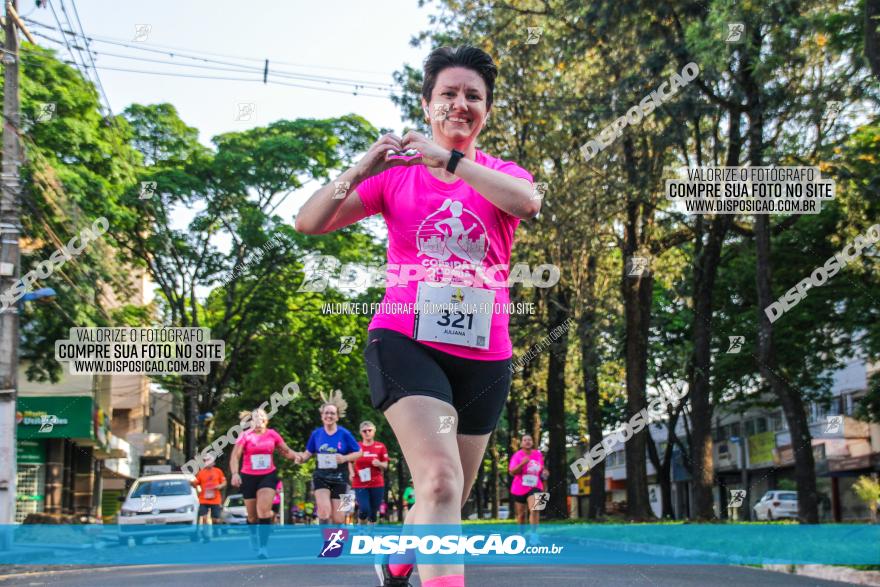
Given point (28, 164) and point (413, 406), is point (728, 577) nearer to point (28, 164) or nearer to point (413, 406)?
point (413, 406)

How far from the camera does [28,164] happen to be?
18.5 m

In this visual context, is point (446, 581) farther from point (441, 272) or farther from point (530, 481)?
point (530, 481)

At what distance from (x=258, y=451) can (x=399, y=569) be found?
9515mm

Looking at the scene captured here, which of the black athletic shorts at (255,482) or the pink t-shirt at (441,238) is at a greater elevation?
the pink t-shirt at (441,238)

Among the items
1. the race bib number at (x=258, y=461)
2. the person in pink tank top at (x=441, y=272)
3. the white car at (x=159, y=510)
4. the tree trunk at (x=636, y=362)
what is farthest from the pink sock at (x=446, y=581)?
the tree trunk at (x=636, y=362)

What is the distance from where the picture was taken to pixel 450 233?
13.1ft

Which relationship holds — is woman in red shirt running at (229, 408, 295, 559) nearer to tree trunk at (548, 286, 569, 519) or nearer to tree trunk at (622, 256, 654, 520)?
tree trunk at (622, 256, 654, 520)

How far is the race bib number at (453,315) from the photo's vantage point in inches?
152

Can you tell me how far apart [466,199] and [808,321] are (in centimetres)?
2415

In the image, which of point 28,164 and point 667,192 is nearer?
point 28,164

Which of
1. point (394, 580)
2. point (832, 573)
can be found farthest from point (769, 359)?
point (394, 580)

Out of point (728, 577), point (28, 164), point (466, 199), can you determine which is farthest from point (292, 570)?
point (28, 164)

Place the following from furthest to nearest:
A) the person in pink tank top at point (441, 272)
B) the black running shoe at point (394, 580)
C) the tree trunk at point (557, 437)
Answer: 1. the tree trunk at point (557, 437)
2. the black running shoe at point (394, 580)
3. the person in pink tank top at point (441, 272)

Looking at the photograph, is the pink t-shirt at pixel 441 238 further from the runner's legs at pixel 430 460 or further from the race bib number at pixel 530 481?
the race bib number at pixel 530 481
